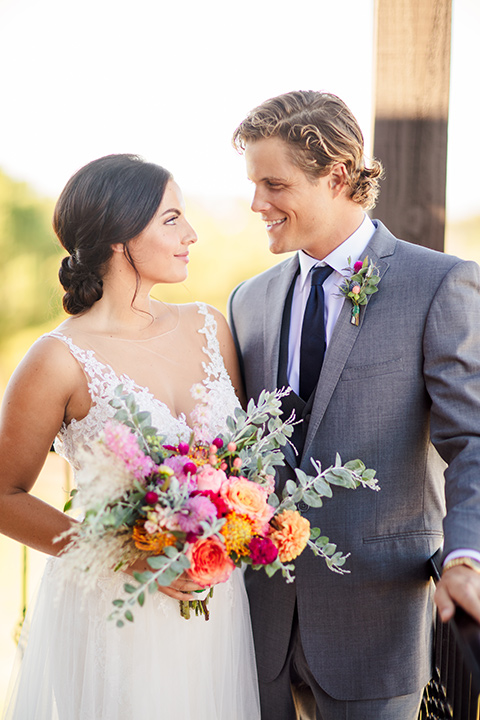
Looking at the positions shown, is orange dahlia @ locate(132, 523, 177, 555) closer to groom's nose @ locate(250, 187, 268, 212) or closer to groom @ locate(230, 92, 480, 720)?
groom @ locate(230, 92, 480, 720)

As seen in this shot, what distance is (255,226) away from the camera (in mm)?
Result: 10047

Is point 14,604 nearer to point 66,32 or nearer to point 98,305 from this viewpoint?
point 98,305

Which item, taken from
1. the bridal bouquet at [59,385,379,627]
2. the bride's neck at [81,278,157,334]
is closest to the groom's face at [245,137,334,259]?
the bride's neck at [81,278,157,334]

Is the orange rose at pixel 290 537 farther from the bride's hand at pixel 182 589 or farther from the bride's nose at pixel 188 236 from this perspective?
the bride's nose at pixel 188 236

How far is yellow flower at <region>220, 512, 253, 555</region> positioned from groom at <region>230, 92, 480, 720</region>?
1.62 ft

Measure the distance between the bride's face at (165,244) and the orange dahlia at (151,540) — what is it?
34.7 inches

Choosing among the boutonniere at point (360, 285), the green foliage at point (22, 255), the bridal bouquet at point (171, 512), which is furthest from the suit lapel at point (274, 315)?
the green foliage at point (22, 255)

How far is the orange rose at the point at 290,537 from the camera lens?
54.2 inches

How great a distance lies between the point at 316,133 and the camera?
6.38ft

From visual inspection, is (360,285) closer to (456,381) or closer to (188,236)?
(456,381)

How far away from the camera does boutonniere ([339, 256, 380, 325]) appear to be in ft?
5.99

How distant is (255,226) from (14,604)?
6676 mm

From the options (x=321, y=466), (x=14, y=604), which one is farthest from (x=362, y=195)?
(x=14, y=604)

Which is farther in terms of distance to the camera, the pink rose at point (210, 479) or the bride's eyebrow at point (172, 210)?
the bride's eyebrow at point (172, 210)
